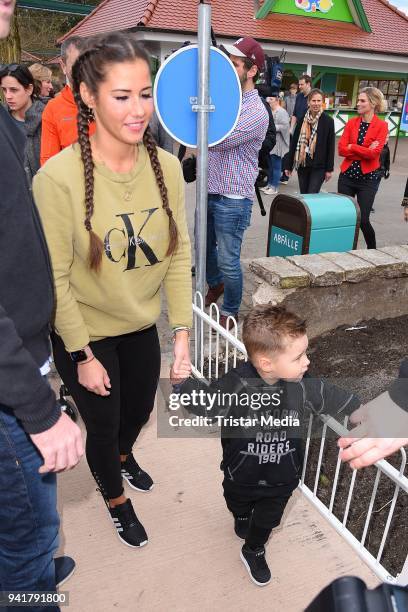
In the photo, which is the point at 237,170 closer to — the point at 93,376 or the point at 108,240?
the point at 108,240

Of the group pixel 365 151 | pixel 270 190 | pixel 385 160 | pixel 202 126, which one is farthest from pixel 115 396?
pixel 270 190

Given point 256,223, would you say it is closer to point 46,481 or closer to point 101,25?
point 46,481

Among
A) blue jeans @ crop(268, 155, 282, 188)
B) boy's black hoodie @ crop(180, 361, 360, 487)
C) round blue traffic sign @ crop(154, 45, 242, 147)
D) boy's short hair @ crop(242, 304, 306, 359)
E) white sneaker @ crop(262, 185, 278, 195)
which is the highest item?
round blue traffic sign @ crop(154, 45, 242, 147)

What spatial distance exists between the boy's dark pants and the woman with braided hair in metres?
0.51

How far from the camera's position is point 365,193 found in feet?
19.1

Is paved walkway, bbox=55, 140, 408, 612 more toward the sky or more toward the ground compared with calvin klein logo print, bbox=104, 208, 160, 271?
more toward the ground

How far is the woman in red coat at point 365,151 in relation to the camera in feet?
18.4

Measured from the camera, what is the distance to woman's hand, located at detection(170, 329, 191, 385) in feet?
6.93

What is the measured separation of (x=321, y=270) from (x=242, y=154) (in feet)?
3.46

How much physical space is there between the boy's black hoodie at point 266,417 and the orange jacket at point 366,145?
14.2 ft

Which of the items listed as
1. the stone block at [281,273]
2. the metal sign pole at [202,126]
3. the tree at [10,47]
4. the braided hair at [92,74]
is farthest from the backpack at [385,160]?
the tree at [10,47]

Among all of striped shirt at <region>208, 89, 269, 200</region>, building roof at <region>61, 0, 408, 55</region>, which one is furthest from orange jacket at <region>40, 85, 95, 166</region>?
building roof at <region>61, 0, 408, 55</region>

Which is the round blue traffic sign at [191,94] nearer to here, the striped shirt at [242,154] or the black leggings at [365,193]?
the striped shirt at [242,154]

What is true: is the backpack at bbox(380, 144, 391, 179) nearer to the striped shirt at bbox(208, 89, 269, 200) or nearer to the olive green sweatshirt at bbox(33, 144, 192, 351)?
the striped shirt at bbox(208, 89, 269, 200)
